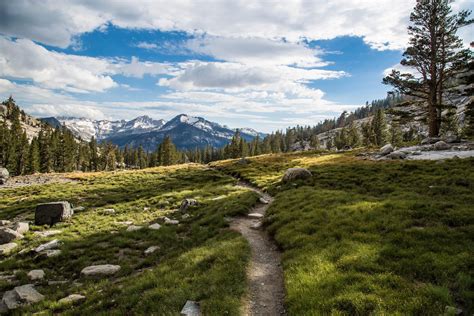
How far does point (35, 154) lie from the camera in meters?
89.6

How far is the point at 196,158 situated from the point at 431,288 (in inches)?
6626

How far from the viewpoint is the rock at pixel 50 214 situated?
2177 cm

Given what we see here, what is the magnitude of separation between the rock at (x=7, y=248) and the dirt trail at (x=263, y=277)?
12976 mm

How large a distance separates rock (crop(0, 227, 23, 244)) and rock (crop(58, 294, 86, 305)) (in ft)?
35.7

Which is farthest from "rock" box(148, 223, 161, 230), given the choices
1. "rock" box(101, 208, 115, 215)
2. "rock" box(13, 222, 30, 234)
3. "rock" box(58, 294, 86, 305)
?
"rock" box(58, 294, 86, 305)

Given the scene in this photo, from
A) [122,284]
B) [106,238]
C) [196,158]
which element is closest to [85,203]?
[106,238]

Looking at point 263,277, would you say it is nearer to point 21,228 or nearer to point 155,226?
point 155,226

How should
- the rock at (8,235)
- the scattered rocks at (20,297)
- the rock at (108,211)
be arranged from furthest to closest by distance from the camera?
the rock at (108,211) < the rock at (8,235) < the scattered rocks at (20,297)

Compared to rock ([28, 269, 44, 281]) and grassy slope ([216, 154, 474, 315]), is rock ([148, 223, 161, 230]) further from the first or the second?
grassy slope ([216, 154, 474, 315])

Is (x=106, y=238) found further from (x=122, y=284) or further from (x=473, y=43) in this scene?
(x=473, y=43)

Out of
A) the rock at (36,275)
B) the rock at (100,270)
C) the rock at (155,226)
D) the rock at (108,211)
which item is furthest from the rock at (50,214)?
the rock at (100,270)

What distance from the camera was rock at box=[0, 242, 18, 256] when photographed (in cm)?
1552

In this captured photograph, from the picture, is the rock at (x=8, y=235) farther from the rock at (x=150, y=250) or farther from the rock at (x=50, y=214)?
the rock at (x=150, y=250)

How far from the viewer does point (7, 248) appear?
16.0 metres
